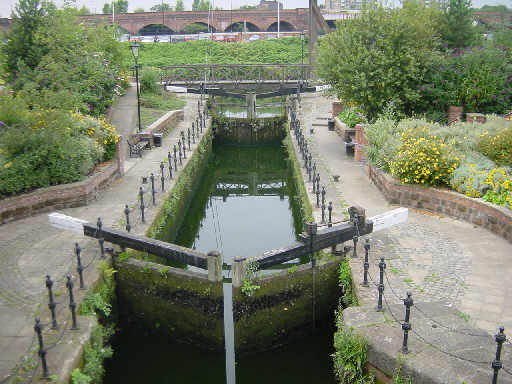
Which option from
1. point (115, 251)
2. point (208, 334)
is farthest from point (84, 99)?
point (208, 334)

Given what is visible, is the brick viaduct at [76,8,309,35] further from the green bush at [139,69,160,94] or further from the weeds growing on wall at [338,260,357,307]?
the weeds growing on wall at [338,260,357,307]

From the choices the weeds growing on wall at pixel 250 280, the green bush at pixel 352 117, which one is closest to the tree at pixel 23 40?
the green bush at pixel 352 117

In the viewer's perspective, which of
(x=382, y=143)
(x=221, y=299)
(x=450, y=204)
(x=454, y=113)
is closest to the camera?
(x=221, y=299)

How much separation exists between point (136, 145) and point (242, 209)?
456 cm

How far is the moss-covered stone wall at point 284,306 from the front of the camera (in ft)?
28.6

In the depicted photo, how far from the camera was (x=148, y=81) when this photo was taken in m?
30.8

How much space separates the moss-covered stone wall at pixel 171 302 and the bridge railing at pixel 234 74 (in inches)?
1140

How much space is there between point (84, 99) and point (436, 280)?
16230 millimetres

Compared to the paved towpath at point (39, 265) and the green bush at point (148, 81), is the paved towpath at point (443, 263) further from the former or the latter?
the green bush at point (148, 81)

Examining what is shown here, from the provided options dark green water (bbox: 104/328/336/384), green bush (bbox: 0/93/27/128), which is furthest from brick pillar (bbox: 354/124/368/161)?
green bush (bbox: 0/93/27/128)

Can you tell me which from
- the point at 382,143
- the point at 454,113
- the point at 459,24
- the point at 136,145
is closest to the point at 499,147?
the point at 382,143

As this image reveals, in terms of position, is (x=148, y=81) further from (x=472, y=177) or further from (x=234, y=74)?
(x=472, y=177)

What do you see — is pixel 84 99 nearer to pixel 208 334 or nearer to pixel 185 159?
pixel 185 159

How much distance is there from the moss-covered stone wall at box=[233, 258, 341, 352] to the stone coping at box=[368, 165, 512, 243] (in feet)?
11.4
